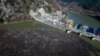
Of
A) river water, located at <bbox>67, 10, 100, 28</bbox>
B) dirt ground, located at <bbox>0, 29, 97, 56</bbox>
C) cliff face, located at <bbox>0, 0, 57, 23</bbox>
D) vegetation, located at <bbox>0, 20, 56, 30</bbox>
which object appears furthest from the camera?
river water, located at <bbox>67, 10, 100, 28</bbox>

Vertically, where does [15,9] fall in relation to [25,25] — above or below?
above

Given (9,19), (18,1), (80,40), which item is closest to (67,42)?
(80,40)

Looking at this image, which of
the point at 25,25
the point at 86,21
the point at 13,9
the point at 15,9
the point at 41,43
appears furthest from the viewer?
the point at 86,21

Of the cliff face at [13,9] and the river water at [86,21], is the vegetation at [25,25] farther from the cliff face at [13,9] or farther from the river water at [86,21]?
the river water at [86,21]

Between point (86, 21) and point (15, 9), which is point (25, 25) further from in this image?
point (86, 21)

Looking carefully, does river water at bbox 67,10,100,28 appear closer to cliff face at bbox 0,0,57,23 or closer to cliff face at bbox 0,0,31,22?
cliff face at bbox 0,0,57,23

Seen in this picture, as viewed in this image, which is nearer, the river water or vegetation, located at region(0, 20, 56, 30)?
vegetation, located at region(0, 20, 56, 30)

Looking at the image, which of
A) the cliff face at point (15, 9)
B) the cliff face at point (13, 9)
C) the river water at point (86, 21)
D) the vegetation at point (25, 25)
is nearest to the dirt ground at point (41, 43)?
the vegetation at point (25, 25)

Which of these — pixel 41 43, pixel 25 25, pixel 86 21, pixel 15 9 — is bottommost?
pixel 86 21

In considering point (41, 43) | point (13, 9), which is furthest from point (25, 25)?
point (41, 43)

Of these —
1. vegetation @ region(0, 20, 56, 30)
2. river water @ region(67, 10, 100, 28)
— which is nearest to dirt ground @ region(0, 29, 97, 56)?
vegetation @ region(0, 20, 56, 30)
